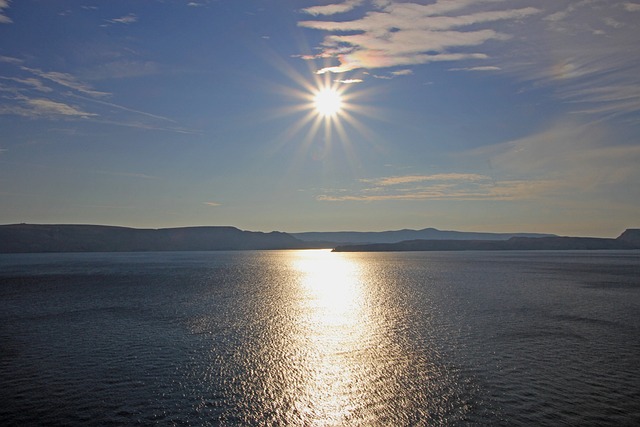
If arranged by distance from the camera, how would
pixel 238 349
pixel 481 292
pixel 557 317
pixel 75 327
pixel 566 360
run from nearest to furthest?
pixel 566 360
pixel 238 349
pixel 75 327
pixel 557 317
pixel 481 292

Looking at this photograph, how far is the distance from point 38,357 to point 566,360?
1492 inches

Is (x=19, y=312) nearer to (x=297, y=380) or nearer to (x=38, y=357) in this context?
(x=38, y=357)

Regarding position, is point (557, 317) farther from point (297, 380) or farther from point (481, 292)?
point (297, 380)

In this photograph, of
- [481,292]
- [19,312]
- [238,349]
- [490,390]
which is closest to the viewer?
[490,390]

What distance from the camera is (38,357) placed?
107 ft

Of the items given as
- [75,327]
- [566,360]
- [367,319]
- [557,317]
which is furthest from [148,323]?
[557,317]

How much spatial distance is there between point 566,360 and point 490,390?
9730 mm

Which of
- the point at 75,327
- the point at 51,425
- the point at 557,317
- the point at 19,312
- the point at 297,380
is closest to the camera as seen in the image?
the point at 51,425

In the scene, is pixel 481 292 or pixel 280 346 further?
pixel 481 292

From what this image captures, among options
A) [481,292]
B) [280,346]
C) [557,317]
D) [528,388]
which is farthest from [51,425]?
[481,292]

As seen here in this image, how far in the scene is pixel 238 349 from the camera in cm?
3625

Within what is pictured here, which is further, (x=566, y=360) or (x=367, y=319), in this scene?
(x=367, y=319)

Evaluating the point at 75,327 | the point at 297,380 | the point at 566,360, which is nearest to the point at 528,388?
the point at 566,360

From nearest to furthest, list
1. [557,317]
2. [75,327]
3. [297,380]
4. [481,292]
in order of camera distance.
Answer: [297,380]
[75,327]
[557,317]
[481,292]
